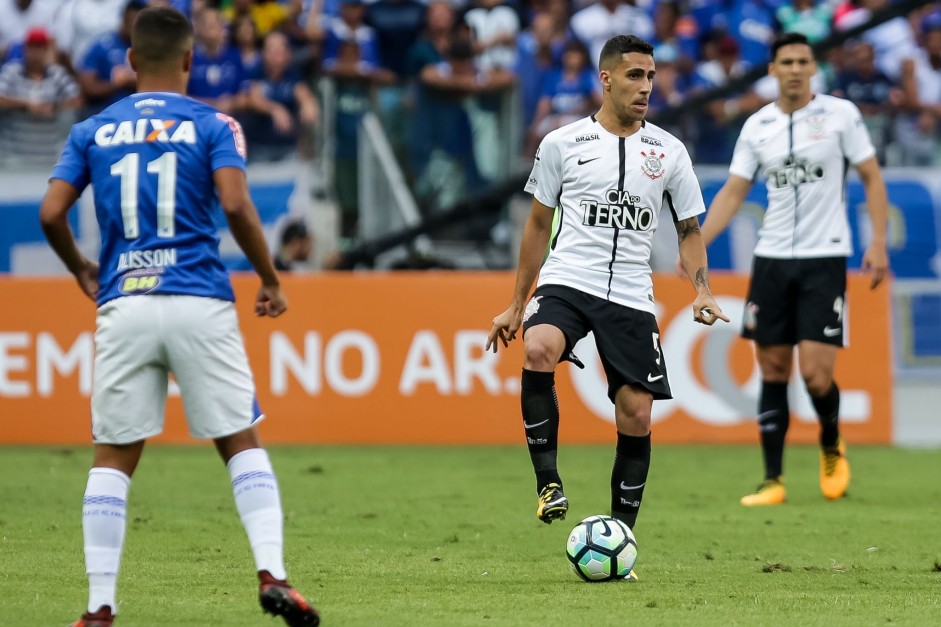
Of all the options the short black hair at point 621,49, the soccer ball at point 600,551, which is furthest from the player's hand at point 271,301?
the short black hair at point 621,49

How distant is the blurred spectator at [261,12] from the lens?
662 inches

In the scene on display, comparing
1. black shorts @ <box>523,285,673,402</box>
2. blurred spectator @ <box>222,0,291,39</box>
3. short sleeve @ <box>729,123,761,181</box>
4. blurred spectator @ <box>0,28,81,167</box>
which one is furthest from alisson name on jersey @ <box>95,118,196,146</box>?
blurred spectator @ <box>222,0,291,39</box>

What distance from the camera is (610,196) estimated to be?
22.6 ft

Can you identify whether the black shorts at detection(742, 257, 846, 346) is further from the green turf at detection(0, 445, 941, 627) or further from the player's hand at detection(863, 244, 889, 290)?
the green turf at detection(0, 445, 941, 627)

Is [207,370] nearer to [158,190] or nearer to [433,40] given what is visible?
[158,190]

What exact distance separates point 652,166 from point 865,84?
29.9 ft

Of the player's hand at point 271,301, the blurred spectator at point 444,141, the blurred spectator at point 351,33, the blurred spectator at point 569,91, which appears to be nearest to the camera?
the player's hand at point 271,301

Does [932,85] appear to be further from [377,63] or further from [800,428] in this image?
[377,63]

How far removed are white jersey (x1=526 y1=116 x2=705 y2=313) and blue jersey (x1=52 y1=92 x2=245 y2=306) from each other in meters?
2.07

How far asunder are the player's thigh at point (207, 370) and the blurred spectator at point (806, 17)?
502 inches

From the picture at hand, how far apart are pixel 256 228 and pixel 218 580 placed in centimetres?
186

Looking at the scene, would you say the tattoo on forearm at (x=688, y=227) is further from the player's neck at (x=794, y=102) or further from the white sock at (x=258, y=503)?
the player's neck at (x=794, y=102)

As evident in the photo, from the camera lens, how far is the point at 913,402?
13.9 m

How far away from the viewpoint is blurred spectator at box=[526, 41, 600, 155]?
1540 centimetres
